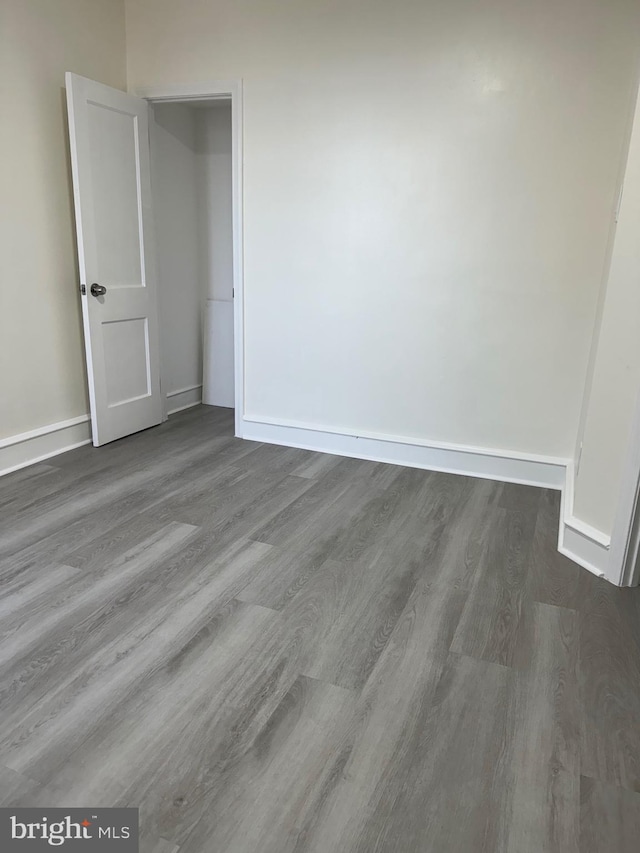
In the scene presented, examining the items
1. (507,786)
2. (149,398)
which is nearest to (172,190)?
(149,398)

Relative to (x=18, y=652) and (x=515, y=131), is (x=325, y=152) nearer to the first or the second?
(x=515, y=131)

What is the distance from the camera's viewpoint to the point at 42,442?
11.7 ft

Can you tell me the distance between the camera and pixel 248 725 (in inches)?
64.6

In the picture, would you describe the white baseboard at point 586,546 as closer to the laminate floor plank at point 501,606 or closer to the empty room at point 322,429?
the empty room at point 322,429

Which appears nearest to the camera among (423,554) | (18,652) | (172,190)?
(18,652)

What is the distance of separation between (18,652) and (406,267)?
8.83ft

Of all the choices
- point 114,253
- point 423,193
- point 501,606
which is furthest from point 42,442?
point 501,606

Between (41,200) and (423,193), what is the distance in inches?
85.1

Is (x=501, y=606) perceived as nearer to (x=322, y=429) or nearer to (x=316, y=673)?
(x=316, y=673)

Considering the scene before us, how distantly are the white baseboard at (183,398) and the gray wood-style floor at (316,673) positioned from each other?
65.3 inches

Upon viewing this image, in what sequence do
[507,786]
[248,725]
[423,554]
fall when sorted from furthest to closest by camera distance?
[423,554]
[248,725]
[507,786]

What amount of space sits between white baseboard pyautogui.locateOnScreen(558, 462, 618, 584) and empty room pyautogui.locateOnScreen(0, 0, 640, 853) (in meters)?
0.02

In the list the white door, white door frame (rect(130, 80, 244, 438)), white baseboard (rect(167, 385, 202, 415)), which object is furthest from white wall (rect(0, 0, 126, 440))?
white baseboard (rect(167, 385, 202, 415))

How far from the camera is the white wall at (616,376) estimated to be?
228 cm
